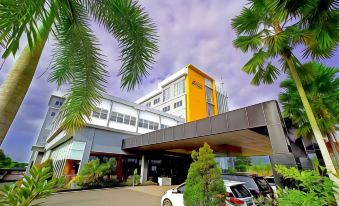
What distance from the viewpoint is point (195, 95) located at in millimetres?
38156

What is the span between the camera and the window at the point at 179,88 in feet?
125

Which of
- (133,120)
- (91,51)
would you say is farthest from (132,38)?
(133,120)

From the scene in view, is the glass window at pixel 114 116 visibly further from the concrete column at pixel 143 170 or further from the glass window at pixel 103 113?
the concrete column at pixel 143 170

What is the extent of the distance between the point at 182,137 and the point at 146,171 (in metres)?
12.2

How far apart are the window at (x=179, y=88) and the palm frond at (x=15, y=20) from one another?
36.4 meters

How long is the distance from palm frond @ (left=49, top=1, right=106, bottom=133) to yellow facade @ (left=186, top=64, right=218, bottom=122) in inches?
1246

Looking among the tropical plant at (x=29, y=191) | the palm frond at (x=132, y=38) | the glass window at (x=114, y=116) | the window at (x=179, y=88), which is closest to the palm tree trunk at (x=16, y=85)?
the tropical plant at (x=29, y=191)

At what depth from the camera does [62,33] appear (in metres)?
3.89

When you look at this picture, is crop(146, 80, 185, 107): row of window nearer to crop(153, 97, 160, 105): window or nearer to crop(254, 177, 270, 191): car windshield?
crop(153, 97, 160, 105): window

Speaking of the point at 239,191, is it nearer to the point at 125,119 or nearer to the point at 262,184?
the point at 262,184

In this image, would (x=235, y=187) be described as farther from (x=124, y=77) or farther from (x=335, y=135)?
(x=335, y=135)

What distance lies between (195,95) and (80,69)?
115 ft

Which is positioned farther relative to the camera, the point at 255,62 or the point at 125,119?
the point at 125,119

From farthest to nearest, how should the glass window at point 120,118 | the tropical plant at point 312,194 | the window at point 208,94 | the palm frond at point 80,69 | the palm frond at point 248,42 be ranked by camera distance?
the window at point 208,94 < the glass window at point 120,118 < the palm frond at point 248,42 < the palm frond at point 80,69 < the tropical plant at point 312,194
